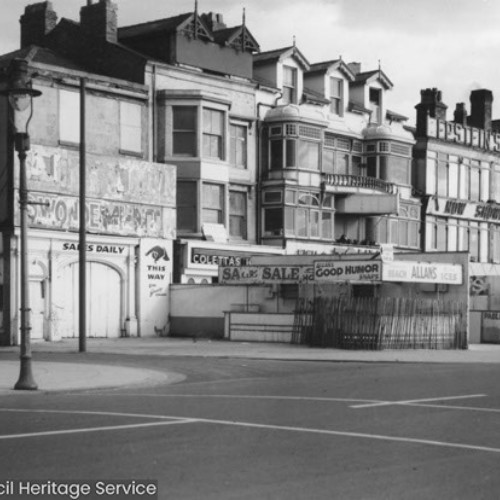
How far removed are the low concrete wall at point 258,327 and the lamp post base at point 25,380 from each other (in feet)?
53.9

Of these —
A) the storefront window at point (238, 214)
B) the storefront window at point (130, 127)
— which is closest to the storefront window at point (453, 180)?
the storefront window at point (238, 214)

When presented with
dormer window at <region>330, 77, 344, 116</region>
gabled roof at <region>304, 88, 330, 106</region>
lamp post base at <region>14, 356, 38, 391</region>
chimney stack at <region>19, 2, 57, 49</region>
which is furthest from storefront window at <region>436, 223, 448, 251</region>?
lamp post base at <region>14, 356, 38, 391</region>

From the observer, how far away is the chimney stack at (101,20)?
41.6m

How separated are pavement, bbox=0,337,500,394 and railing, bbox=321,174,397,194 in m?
11.9

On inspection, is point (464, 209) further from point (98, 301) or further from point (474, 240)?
point (98, 301)

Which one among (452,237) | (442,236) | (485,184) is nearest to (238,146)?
(442,236)

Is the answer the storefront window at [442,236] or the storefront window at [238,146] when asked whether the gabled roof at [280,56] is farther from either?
the storefront window at [442,236]

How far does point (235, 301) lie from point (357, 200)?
11.8 m

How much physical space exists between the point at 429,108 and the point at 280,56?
12111mm

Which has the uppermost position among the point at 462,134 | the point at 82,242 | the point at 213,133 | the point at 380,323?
the point at 462,134

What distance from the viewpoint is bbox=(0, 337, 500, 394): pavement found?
19.7m

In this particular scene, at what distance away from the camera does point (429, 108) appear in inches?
2165

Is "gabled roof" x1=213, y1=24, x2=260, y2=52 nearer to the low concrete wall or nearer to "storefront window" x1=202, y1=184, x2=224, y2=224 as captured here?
"storefront window" x1=202, y1=184, x2=224, y2=224

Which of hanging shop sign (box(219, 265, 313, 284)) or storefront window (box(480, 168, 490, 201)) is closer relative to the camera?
hanging shop sign (box(219, 265, 313, 284))
